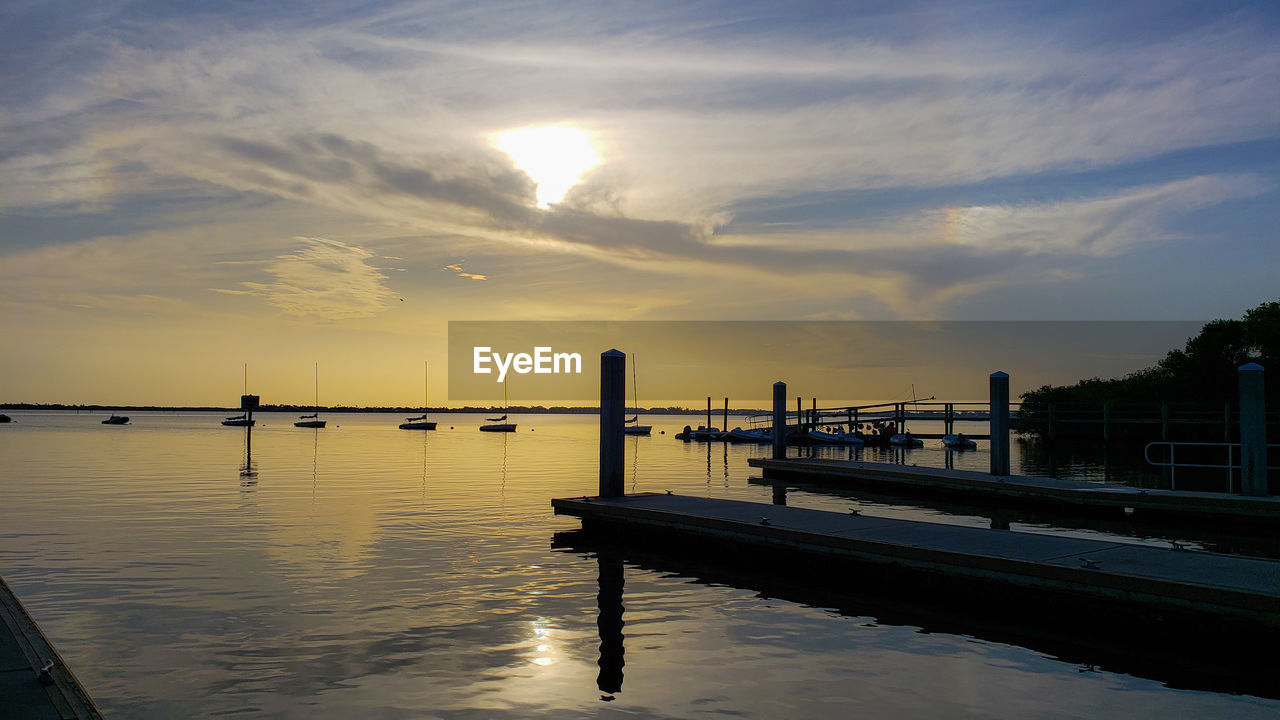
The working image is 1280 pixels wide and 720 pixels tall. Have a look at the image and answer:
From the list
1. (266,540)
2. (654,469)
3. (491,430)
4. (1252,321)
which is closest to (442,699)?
(266,540)

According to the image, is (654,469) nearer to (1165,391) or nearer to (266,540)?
(266,540)

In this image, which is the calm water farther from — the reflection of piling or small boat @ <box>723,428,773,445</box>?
small boat @ <box>723,428,773,445</box>

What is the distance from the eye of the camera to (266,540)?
1823 centimetres

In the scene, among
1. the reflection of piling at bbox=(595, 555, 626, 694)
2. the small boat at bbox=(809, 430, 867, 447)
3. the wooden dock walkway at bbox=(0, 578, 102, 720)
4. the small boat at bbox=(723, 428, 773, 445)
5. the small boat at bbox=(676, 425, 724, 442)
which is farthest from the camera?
the small boat at bbox=(676, 425, 724, 442)

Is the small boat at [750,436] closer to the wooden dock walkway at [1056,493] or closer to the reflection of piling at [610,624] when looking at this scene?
the wooden dock walkway at [1056,493]

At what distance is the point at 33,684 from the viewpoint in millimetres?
6535

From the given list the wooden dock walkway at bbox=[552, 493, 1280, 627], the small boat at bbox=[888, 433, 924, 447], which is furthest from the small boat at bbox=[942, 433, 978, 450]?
the wooden dock walkway at bbox=[552, 493, 1280, 627]

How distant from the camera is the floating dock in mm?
19062

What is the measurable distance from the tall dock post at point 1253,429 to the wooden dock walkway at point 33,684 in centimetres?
1911

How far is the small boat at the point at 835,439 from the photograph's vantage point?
67875 mm

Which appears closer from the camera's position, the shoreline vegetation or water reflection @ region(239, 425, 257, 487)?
water reflection @ region(239, 425, 257, 487)

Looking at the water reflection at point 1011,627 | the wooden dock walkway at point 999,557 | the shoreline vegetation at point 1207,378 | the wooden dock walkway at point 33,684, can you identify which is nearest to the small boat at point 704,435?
the shoreline vegetation at point 1207,378

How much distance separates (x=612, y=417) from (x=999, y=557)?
29.4 ft

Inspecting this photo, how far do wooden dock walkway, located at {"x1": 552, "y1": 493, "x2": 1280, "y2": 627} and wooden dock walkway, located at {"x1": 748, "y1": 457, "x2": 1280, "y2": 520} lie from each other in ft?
25.6
